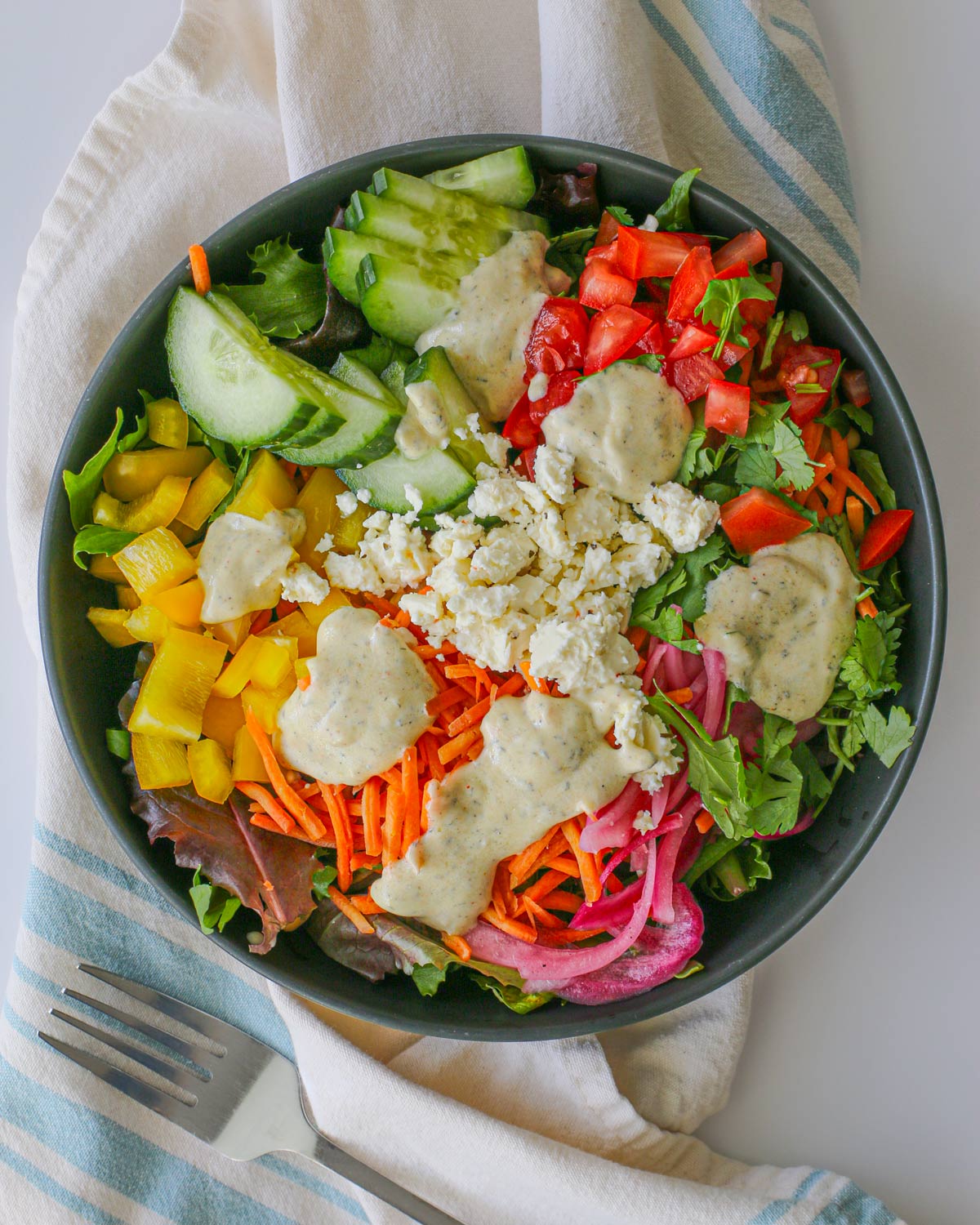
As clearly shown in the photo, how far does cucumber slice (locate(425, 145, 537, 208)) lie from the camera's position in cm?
248

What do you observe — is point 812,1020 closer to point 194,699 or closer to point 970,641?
point 970,641

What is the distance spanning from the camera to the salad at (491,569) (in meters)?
2.40

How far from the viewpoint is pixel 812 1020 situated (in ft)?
10.2

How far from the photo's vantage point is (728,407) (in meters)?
2.39

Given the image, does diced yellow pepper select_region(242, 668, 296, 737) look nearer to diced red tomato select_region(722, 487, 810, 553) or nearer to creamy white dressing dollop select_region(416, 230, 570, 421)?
creamy white dressing dollop select_region(416, 230, 570, 421)

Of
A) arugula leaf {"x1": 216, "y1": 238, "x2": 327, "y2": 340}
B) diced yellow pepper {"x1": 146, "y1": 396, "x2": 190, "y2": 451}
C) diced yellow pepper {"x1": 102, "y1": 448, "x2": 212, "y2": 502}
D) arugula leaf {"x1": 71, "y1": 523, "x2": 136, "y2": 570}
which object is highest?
arugula leaf {"x1": 216, "y1": 238, "x2": 327, "y2": 340}

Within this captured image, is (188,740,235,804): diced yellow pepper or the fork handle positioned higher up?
(188,740,235,804): diced yellow pepper

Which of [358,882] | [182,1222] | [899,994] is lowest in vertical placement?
[899,994]

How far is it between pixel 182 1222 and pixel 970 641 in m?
2.96

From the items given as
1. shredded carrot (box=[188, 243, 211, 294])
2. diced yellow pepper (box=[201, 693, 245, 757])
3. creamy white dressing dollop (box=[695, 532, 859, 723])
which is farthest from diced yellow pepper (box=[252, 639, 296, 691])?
creamy white dressing dollop (box=[695, 532, 859, 723])

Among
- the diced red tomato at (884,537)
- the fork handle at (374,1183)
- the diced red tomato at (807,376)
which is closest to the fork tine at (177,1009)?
the fork handle at (374,1183)

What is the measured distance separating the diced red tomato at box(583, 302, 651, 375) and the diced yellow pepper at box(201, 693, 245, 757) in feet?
4.04

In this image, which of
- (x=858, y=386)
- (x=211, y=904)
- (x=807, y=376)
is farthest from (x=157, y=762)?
(x=858, y=386)

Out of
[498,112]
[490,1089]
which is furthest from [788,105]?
[490,1089]
